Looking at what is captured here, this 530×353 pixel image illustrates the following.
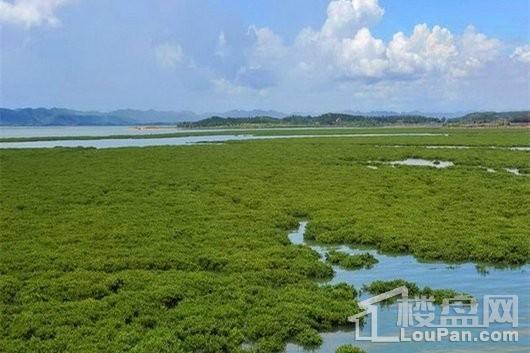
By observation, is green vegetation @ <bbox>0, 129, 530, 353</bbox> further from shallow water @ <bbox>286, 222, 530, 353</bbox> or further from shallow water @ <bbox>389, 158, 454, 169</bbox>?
shallow water @ <bbox>389, 158, 454, 169</bbox>

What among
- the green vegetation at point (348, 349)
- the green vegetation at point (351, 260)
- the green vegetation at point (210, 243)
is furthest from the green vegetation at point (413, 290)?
the green vegetation at point (348, 349)

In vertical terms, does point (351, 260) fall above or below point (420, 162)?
above

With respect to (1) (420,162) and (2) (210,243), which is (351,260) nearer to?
(2) (210,243)

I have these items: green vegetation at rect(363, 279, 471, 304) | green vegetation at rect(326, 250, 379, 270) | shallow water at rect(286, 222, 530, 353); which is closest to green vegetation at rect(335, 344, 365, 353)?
shallow water at rect(286, 222, 530, 353)

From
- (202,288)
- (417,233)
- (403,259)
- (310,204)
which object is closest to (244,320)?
(202,288)

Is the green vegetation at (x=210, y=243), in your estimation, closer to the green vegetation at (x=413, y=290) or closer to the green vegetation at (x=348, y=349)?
the green vegetation at (x=348, y=349)

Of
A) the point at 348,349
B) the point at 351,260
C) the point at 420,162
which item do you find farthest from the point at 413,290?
the point at 420,162

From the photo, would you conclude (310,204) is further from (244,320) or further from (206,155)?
(206,155)
